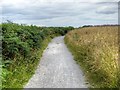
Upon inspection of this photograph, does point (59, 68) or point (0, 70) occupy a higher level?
point (0, 70)

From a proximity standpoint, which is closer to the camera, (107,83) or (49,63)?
(107,83)

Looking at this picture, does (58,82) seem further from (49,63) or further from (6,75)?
(49,63)

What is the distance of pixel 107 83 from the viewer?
1035cm

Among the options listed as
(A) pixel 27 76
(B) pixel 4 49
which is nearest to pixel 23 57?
(B) pixel 4 49

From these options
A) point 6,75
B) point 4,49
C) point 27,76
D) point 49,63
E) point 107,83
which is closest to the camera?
point 107,83

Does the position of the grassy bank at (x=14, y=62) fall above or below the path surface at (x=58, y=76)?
above

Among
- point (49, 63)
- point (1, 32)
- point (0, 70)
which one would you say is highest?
point (1, 32)

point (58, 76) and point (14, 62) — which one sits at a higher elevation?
point (14, 62)

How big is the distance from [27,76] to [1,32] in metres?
2.94

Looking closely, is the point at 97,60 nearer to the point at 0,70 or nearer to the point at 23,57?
the point at 0,70

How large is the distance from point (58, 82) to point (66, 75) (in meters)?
1.48

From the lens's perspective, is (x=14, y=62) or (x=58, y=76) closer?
(x=58, y=76)

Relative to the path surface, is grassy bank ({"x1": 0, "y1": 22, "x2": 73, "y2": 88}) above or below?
above

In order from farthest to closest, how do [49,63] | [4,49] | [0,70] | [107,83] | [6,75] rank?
[49,63], [4,49], [6,75], [0,70], [107,83]
